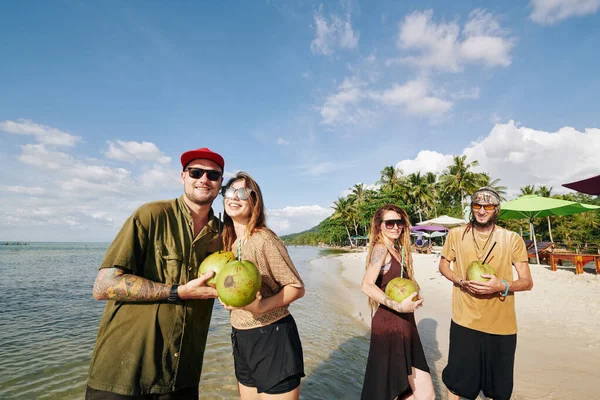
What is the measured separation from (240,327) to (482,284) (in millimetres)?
2209

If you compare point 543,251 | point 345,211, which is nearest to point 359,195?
point 345,211

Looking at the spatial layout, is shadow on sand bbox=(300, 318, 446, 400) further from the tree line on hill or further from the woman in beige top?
the tree line on hill

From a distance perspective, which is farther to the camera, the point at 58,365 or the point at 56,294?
the point at 56,294

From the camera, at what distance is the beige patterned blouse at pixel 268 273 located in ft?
6.84

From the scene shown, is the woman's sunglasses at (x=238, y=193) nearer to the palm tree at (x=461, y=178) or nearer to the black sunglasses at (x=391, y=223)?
the black sunglasses at (x=391, y=223)

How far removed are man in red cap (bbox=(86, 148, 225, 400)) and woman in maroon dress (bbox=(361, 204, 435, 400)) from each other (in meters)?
1.57

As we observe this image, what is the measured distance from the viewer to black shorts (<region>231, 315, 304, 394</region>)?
199 cm

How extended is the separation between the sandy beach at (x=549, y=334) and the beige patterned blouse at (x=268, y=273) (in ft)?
12.5

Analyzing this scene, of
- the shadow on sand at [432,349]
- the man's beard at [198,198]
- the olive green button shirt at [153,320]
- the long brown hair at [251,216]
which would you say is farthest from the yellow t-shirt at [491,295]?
the man's beard at [198,198]

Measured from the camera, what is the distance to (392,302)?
2600 millimetres

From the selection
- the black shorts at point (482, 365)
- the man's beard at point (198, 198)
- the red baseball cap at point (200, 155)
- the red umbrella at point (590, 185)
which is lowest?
the black shorts at point (482, 365)

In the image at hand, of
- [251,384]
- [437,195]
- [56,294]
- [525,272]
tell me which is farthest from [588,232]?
[56,294]

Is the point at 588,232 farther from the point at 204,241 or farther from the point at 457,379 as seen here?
the point at 204,241

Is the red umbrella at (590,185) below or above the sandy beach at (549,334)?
above
